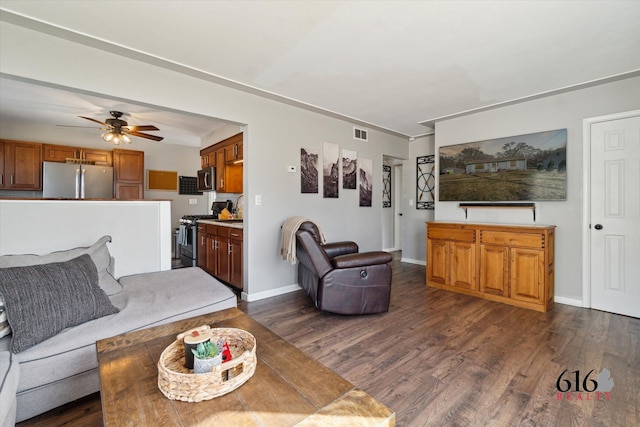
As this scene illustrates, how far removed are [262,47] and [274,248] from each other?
89.4 inches

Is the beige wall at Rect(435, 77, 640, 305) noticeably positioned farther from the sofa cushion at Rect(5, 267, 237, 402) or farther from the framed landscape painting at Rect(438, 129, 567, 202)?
the sofa cushion at Rect(5, 267, 237, 402)

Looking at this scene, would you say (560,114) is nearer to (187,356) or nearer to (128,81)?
(187,356)

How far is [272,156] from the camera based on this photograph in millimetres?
3605

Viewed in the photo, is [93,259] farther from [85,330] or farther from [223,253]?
[223,253]

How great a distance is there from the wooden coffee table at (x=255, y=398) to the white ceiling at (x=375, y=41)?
2.14 metres

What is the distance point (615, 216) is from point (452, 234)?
1.62 m

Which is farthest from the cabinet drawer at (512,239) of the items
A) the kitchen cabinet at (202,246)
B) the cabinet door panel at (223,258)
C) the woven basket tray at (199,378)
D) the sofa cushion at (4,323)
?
the sofa cushion at (4,323)

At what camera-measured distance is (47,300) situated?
1.58 m

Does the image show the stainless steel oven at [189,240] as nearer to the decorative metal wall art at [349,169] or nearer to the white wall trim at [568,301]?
the decorative metal wall art at [349,169]

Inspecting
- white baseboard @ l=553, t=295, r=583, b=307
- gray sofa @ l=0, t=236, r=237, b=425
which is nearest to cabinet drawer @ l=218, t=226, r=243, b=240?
gray sofa @ l=0, t=236, r=237, b=425

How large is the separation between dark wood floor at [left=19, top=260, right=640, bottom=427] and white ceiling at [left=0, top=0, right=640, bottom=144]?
98.9 inches

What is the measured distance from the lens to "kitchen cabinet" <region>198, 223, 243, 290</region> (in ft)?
12.1

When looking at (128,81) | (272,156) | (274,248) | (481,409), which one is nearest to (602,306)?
(481,409)

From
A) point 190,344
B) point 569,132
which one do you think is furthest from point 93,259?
point 569,132
